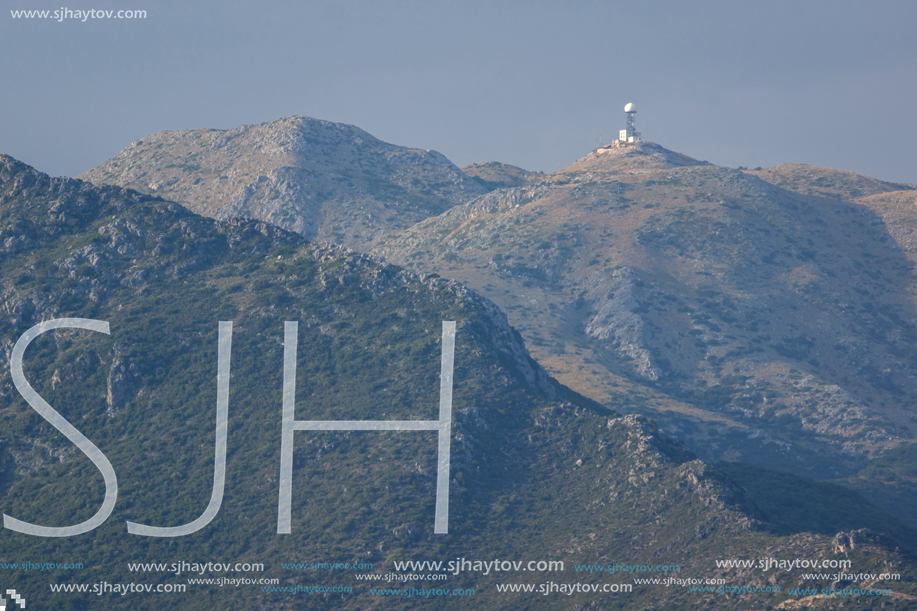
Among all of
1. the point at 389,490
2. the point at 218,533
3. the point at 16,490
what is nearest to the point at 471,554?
the point at 389,490

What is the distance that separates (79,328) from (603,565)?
76.6 m

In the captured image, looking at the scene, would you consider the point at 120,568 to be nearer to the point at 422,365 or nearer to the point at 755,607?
the point at 422,365

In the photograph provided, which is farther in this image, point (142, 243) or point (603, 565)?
point (142, 243)

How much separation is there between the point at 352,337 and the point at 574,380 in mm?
70023

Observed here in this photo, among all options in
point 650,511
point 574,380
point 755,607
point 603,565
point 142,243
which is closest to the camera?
point 755,607

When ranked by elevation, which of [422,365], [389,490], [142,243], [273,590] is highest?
[142,243]

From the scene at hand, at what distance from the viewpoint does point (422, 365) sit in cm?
13125

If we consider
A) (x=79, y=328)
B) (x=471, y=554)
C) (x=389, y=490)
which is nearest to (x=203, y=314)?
(x=79, y=328)

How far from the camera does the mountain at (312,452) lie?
323ft

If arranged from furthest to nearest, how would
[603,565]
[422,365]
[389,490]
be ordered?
[422,365] < [389,490] < [603,565]

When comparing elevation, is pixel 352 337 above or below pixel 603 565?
above

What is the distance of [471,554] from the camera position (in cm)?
10469

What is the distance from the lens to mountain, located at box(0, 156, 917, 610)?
9844 centimetres

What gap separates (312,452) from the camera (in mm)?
119188
